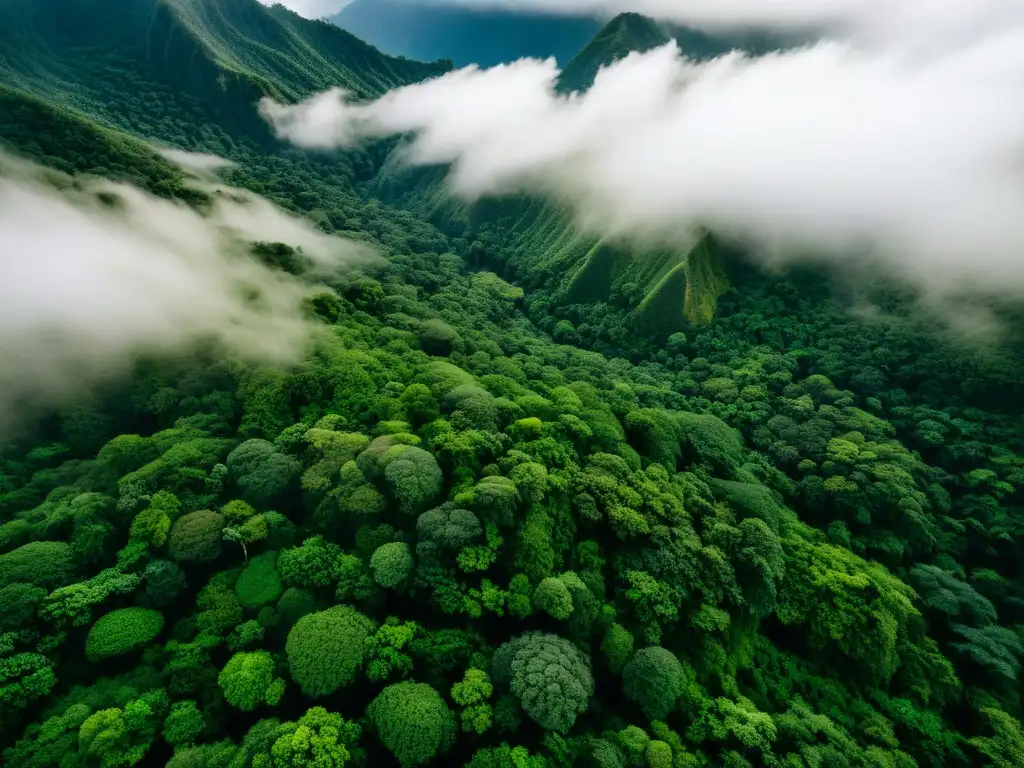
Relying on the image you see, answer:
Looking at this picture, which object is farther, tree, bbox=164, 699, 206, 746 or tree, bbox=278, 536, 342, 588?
tree, bbox=278, 536, 342, 588

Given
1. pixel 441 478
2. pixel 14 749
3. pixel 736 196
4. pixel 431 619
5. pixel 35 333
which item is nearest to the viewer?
pixel 14 749

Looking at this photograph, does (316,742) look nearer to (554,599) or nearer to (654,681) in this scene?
(554,599)

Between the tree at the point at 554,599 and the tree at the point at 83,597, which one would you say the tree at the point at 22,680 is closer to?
the tree at the point at 83,597

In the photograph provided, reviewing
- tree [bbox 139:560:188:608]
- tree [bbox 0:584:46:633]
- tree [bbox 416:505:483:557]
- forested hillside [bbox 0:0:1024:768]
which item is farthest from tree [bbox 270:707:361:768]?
tree [bbox 0:584:46:633]

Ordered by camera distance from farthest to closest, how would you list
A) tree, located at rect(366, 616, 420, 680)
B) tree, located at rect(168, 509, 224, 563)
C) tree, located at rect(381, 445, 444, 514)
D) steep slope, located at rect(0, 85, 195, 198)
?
steep slope, located at rect(0, 85, 195, 198) < tree, located at rect(381, 445, 444, 514) < tree, located at rect(168, 509, 224, 563) < tree, located at rect(366, 616, 420, 680)

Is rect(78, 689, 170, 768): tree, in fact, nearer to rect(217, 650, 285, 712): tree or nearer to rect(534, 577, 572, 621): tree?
rect(217, 650, 285, 712): tree

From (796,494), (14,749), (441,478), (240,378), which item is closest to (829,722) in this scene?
(796,494)

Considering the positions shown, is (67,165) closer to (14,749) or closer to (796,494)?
(14,749)
